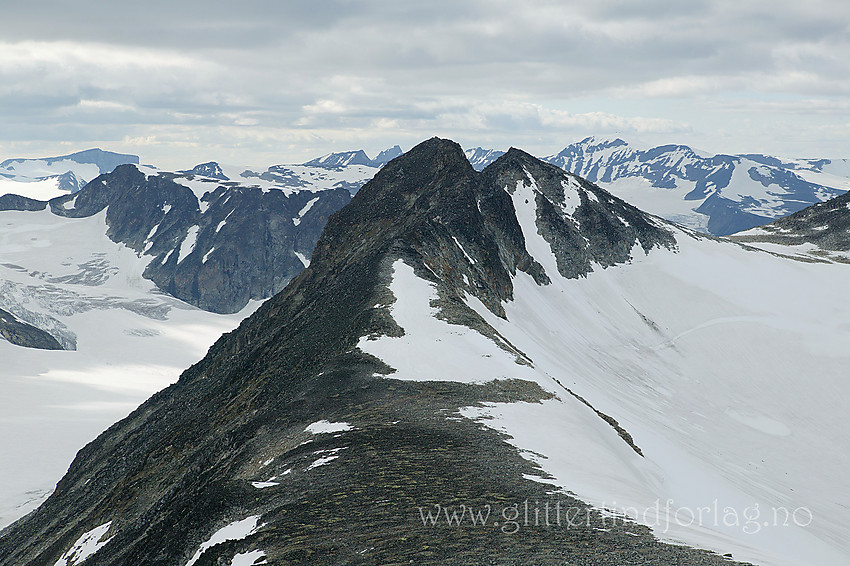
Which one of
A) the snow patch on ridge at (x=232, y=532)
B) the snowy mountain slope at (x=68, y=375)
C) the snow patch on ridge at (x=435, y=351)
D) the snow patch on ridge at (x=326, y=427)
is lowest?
the snowy mountain slope at (x=68, y=375)

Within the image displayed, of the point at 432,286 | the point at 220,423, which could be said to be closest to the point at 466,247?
the point at 432,286

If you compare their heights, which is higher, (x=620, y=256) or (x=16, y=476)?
(x=620, y=256)

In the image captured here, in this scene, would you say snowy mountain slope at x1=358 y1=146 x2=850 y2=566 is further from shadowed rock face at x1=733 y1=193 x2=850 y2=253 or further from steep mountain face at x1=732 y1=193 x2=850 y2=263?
shadowed rock face at x1=733 y1=193 x2=850 y2=253

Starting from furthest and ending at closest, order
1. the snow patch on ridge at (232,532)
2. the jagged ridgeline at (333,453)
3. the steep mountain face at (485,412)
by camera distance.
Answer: the snow patch on ridge at (232,532)
the steep mountain face at (485,412)
the jagged ridgeline at (333,453)

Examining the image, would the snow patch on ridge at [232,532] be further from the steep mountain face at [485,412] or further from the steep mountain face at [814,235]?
the steep mountain face at [814,235]

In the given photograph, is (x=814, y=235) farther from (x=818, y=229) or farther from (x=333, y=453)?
(x=333, y=453)

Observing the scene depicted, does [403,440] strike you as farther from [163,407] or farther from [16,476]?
[16,476]

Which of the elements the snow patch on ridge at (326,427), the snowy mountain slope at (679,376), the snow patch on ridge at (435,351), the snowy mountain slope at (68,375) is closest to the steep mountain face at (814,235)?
the snowy mountain slope at (679,376)
